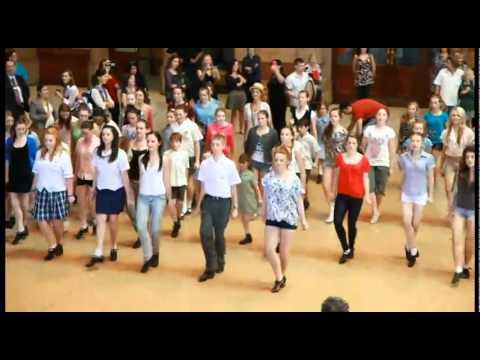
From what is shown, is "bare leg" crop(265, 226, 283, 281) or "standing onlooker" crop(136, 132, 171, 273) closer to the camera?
"bare leg" crop(265, 226, 283, 281)

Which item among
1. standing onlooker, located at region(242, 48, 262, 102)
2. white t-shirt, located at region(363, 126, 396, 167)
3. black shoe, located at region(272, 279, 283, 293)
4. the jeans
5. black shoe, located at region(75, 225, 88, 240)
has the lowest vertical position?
black shoe, located at region(272, 279, 283, 293)

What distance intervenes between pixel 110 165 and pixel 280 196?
194 centimetres

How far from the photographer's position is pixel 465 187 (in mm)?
8500

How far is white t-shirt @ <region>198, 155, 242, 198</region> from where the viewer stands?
8.91m

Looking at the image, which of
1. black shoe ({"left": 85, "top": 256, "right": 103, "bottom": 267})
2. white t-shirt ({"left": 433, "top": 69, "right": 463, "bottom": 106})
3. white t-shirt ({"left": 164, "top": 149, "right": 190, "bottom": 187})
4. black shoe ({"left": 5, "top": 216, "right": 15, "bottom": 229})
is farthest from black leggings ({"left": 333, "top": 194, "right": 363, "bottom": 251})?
white t-shirt ({"left": 433, "top": 69, "right": 463, "bottom": 106})

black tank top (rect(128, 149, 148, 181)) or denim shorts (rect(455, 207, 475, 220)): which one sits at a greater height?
black tank top (rect(128, 149, 148, 181))

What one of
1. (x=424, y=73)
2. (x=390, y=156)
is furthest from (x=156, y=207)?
(x=424, y=73)

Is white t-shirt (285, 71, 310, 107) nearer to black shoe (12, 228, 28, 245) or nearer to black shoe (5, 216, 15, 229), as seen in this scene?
black shoe (5, 216, 15, 229)

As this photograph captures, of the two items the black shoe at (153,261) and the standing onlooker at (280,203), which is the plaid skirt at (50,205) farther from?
the standing onlooker at (280,203)

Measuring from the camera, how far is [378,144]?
10539 mm

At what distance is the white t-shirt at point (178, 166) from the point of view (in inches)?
398

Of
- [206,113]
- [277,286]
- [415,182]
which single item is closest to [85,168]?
[206,113]

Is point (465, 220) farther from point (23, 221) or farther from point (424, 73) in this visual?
point (424, 73)

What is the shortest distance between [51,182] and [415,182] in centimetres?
391
